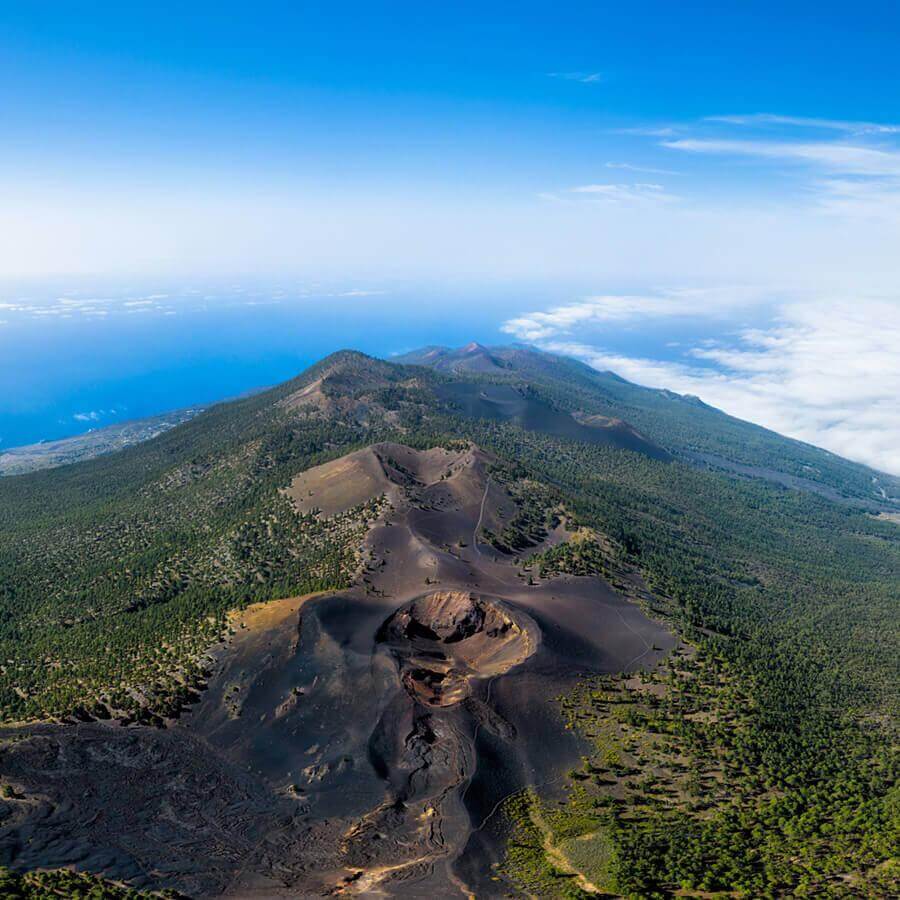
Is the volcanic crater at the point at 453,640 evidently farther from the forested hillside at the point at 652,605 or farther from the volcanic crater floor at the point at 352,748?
the forested hillside at the point at 652,605

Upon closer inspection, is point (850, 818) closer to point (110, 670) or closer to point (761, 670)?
point (761, 670)

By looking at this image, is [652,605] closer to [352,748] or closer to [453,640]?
[453,640]

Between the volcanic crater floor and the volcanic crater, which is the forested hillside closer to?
the volcanic crater floor

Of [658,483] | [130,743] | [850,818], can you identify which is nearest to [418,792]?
[130,743]

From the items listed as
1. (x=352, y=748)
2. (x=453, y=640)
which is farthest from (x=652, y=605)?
(x=352, y=748)

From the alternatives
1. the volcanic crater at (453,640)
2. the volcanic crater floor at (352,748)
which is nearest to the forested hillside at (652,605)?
the volcanic crater floor at (352,748)

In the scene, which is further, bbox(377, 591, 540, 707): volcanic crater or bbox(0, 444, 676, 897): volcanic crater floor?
bbox(377, 591, 540, 707): volcanic crater

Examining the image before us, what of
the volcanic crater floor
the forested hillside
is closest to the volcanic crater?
the volcanic crater floor

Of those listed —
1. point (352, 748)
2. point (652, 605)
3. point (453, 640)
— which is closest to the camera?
point (352, 748)
